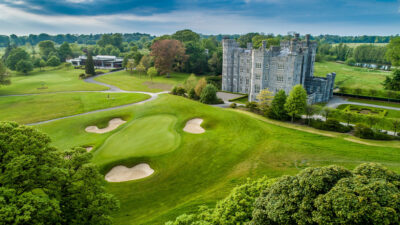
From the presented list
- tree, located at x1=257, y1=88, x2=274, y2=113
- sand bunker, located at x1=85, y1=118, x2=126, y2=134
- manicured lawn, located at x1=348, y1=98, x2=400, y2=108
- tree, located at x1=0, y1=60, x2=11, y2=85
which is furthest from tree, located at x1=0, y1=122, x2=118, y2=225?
tree, located at x1=0, y1=60, x2=11, y2=85

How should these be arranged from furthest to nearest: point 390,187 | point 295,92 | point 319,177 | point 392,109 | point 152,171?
point 392,109 < point 295,92 < point 152,171 < point 319,177 < point 390,187

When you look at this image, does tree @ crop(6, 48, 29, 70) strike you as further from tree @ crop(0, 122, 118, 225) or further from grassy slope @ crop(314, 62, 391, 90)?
grassy slope @ crop(314, 62, 391, 90)

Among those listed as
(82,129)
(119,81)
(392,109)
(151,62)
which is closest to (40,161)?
(82,129)

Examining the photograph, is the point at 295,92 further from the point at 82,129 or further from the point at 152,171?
the point at 82,129

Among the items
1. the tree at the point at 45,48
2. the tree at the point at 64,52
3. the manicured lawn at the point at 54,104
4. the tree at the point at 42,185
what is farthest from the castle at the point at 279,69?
the tree at the point at 45,48

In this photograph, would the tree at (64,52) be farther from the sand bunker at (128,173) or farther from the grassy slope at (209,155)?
the sand bunker at (128,173)

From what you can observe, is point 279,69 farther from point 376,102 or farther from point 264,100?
point 376,102

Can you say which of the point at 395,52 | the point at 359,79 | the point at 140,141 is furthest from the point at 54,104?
the point at 359,79
